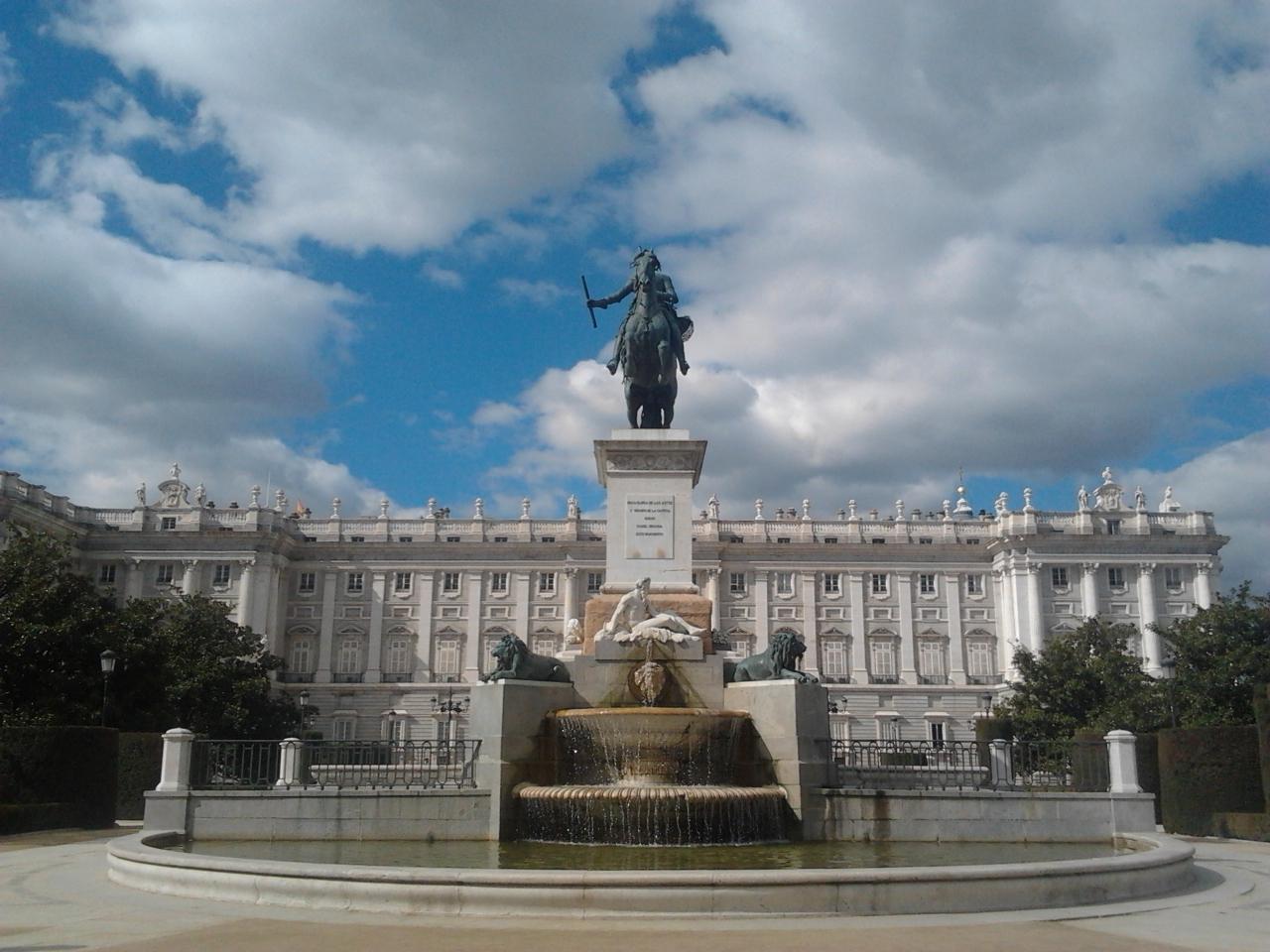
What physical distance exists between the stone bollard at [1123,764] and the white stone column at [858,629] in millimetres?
72470

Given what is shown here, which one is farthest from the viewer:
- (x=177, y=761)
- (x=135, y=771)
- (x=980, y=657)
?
(x=980, y=657)

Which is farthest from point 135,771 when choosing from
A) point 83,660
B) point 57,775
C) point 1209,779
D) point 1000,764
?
point 1209,779

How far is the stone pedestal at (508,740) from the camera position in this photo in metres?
16.0

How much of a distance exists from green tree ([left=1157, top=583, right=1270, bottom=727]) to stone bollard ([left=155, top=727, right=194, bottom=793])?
35673 millimetres

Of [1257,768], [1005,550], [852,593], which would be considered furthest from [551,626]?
[1257,768]

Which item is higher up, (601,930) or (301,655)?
(301,655)

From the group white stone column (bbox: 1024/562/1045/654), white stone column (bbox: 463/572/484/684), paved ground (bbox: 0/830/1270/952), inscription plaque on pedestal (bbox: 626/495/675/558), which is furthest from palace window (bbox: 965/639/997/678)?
paved ground (bbox: 0/830/1270/952)

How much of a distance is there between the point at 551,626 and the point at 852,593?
75.9 ft

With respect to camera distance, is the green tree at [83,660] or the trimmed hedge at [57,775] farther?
the green tree at [83,660]

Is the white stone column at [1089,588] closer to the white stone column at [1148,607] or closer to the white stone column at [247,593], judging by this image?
the white stone column at [1148,607]

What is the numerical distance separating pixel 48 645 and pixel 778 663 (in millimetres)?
28500

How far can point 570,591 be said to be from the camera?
8888 cm

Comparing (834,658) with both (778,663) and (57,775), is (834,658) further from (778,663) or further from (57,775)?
(778,663)

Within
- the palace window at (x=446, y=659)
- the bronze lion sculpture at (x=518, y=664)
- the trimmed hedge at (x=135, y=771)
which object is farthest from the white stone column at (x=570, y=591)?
the bronze lion sculpture at (x=518, y=664)
